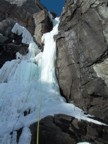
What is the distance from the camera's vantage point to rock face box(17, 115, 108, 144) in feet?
40.3

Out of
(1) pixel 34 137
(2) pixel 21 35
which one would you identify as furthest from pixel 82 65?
(2) pixel 21 35

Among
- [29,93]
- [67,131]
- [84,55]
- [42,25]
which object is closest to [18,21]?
[42,25]

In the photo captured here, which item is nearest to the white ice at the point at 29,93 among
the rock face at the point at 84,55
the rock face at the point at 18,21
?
the rock face at the point at 84,55

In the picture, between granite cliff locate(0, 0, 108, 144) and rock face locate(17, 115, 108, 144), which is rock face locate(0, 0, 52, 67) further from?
rock face locate(17, 115, 108, 144)

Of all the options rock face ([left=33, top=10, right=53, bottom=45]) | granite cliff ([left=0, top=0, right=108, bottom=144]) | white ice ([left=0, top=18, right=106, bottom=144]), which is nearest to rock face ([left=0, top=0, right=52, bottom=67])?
rock face ([left=33, top=10, right=53, bottom=45])

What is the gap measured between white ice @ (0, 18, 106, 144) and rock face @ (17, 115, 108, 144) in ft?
1.07

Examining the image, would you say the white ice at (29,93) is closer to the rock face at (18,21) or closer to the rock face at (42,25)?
the rock face at (18,21)

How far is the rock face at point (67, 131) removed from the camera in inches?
483

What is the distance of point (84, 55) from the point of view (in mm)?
15734

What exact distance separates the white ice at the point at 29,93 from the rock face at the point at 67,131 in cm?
33

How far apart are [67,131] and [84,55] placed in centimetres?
426

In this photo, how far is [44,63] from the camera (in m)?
17.9

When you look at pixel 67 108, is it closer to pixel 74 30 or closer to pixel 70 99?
pixel 70 99

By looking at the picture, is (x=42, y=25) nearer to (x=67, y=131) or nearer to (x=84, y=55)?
(x=84, y=55)
